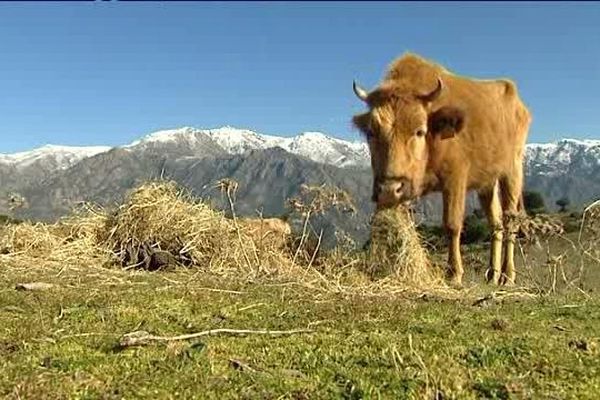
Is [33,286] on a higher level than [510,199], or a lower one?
lower

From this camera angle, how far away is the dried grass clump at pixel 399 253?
1132 centimetres

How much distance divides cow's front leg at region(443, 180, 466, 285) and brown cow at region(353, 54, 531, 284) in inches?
0.6

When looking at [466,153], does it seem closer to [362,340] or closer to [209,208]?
[209,208]

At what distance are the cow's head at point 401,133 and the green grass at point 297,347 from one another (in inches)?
131

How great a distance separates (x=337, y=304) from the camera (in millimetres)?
8391

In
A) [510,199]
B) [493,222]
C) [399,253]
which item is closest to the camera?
[399,253]

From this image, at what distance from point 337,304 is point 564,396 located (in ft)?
11.7

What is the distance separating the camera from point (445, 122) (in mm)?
13055

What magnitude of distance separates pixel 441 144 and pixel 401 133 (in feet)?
2.94

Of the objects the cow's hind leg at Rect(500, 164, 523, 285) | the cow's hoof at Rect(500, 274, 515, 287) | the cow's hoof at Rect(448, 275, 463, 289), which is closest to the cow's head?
the cow's hoof at Rect(448, 275, 463, 289)

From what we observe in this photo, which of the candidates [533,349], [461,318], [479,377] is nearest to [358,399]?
[479,377]

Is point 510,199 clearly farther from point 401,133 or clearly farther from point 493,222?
point 401,133

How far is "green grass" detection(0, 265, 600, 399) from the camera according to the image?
17.0 ft

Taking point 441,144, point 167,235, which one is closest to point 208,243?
point 167,235
